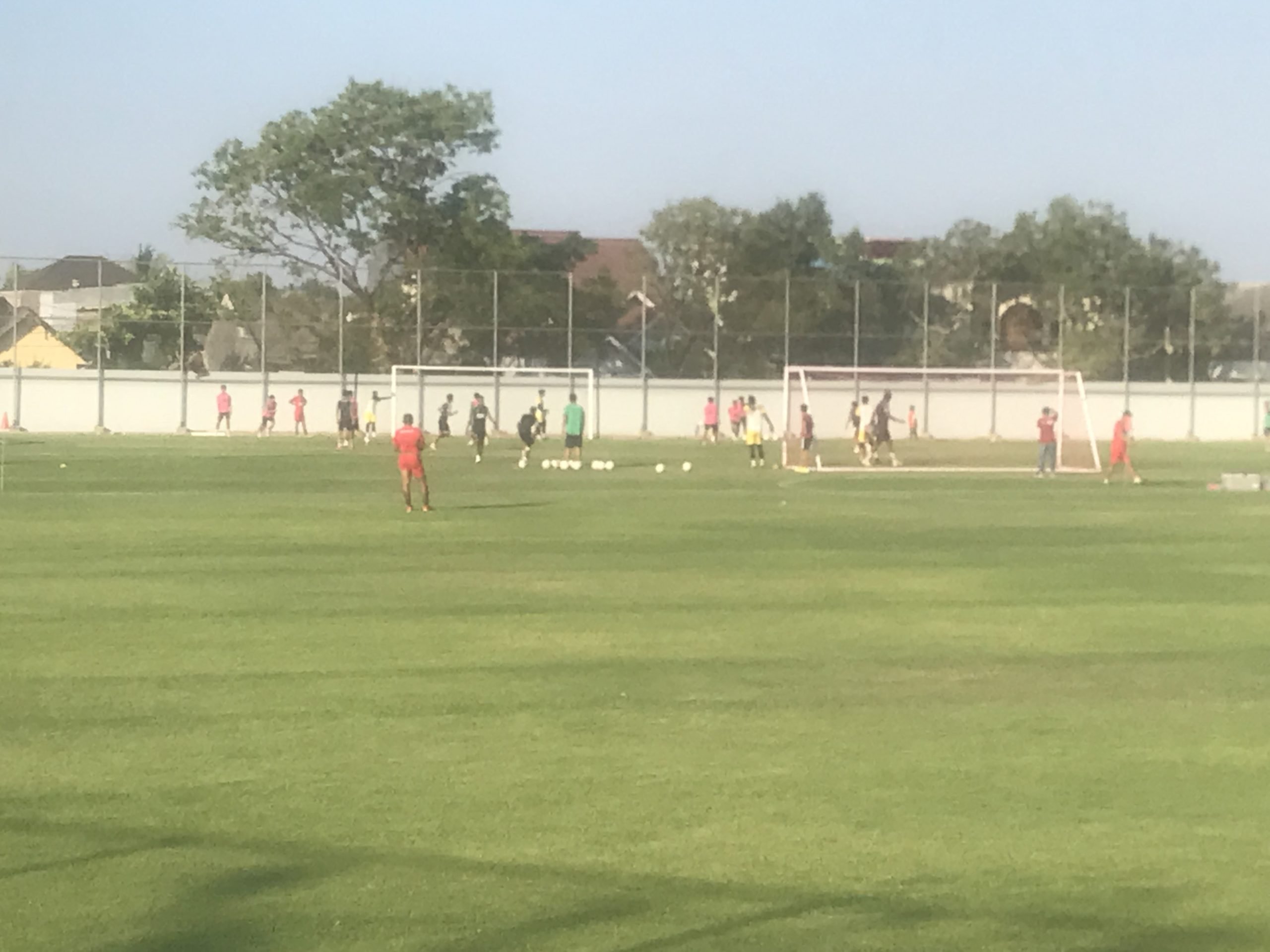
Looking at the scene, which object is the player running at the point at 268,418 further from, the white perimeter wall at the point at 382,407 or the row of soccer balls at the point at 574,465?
the row of soccer balls at the point at 574,465

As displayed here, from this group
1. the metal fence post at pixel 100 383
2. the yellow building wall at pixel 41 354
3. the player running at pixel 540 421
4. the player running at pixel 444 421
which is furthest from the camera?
the yellow building wall at pixel 41 354

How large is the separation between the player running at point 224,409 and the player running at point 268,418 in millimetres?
1096

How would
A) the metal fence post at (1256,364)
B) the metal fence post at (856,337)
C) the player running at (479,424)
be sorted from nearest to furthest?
the player running at (479,424) → the metal fence post at (856,337) → the metal fence post at (1256,364)

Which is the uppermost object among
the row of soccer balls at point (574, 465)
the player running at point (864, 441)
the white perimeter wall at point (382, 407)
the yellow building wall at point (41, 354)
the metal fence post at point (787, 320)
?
the metal fence post at point (787, 320)

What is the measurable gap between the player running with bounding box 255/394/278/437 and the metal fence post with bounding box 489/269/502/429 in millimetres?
7661

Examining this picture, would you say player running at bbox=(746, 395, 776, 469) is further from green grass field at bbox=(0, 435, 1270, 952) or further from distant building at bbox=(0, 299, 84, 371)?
distant building at bbox=(0, 299, 84, 371)

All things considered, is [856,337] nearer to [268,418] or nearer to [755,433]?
[268,418]

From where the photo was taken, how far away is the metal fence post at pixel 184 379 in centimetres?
6204

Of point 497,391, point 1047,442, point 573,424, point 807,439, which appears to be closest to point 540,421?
point 573,424

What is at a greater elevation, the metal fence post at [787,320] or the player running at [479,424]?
the metal fence post at [787,320]

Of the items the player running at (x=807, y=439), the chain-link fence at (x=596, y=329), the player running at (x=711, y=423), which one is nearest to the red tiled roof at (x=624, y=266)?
the chain-link fence at (x=596, y=329)

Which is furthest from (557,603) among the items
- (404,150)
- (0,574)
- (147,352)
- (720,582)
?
(404,150)

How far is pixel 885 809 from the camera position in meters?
8.07

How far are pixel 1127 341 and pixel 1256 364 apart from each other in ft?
17.3
